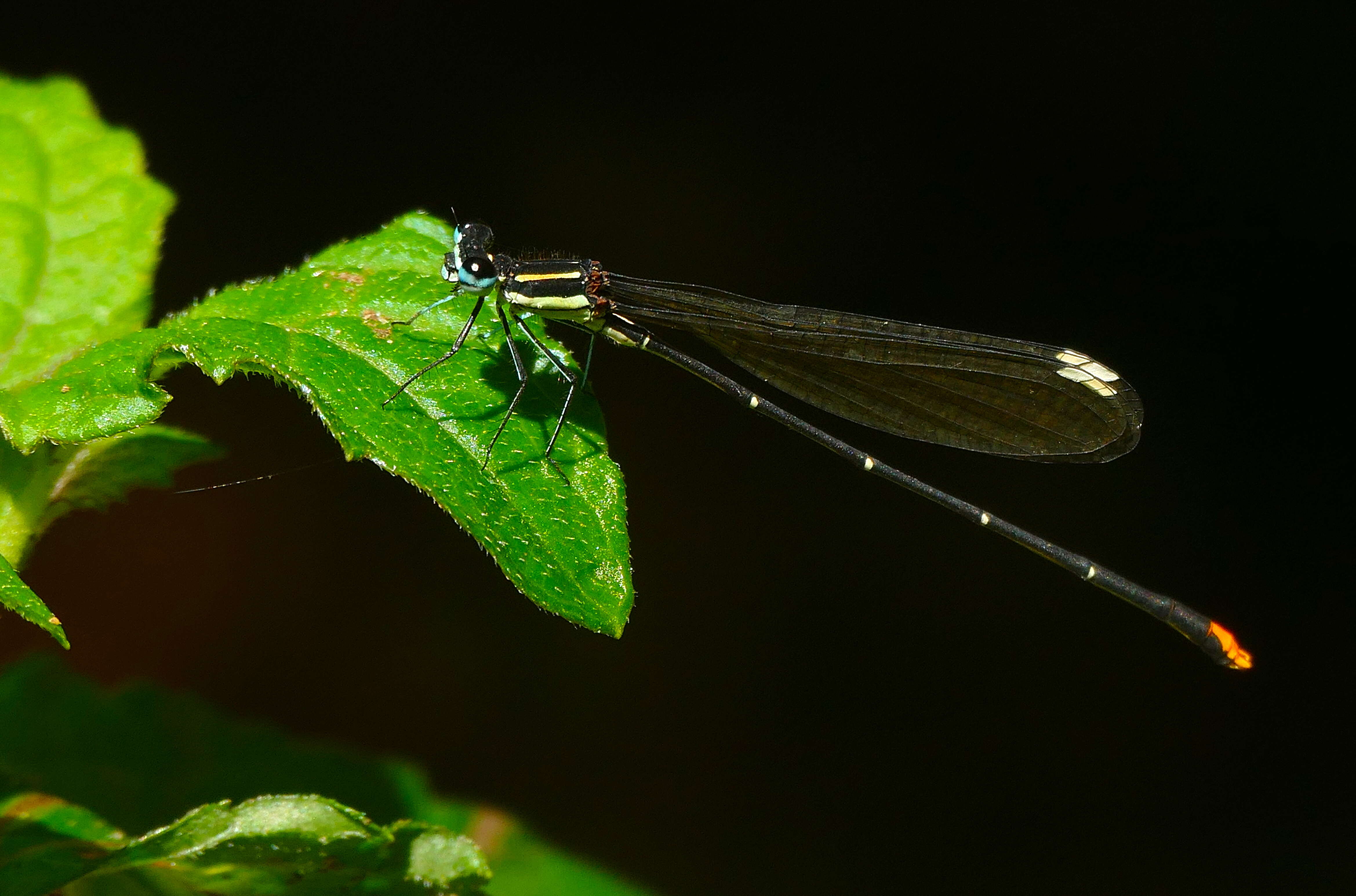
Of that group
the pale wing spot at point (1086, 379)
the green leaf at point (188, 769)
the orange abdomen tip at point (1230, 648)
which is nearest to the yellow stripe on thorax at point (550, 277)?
the green leaf at point (188, 769)

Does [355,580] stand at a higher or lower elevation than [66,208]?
lower

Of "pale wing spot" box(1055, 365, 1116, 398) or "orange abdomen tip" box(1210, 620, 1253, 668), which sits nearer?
"orange abdomen tip" box(1210, 620, 1253, 668)

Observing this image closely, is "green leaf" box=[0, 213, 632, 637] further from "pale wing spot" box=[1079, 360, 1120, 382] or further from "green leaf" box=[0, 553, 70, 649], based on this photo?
"pale wing spot" box=[1079, 360, 1120, 382]

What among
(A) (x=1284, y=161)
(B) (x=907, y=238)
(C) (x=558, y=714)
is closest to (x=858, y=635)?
(C) (x=558, y=714)

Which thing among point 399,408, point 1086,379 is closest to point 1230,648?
point 1086,379

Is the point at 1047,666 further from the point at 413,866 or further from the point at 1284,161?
the point at 413,866

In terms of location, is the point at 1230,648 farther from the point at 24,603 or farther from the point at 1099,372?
the point at 24,603

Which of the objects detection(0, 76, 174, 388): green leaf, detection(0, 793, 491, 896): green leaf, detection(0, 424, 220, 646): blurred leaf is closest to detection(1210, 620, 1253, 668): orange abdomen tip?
detection(0, 793, 491, 896): green leaf
